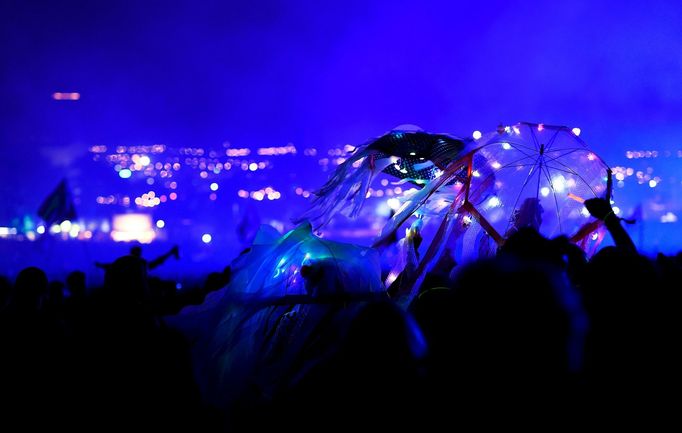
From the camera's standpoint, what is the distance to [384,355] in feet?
7.72

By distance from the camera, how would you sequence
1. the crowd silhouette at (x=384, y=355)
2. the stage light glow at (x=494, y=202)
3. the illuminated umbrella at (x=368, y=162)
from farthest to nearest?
1. the illuminated umbrella at (x=368, y=162)
2. the stage light glow at (x=494, y=202)
3. the crowd silhouette at (x=384, y=355)

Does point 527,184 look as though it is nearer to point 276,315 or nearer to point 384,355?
point 276,315

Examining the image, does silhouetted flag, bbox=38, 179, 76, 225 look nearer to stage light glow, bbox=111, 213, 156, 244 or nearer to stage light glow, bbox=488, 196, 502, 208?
stage light glow, bbox=488, 196, 502, 208

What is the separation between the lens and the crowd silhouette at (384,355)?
208cm

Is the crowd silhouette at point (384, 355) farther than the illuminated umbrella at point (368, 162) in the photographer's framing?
No

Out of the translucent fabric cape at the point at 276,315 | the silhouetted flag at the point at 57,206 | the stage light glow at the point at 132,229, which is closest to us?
the translucent fabric cape at the point at 276,315

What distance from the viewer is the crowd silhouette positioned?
2.08 metres

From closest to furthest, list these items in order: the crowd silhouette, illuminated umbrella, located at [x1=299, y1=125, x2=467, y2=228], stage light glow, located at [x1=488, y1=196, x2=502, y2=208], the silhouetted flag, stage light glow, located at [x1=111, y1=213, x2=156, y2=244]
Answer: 1. the crowd silhouette
2. stage light glow, located at [x1=488, y1=196, x2=502, y2=208]
3. illuminated umbrella, located at [x1=299, y1=125, x2=467, y2=228]
4. the silhouetted flag
5. stage light glow, located at [x1=111, y1=213, x2=156, y2=244]

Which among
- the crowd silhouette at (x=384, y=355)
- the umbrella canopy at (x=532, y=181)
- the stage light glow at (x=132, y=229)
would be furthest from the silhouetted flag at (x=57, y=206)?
the stage light glow at (x=132, y=229)

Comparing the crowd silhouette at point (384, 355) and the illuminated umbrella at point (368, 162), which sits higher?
the illuminated umbrella at point (368, 162)

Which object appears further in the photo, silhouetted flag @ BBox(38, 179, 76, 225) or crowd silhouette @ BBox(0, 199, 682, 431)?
silhouetted flag @ BBox(38, 179, 76, 225)

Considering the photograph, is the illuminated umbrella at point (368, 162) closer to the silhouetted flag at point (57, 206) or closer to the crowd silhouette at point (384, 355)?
the crowd silhouette at point (384, 355)

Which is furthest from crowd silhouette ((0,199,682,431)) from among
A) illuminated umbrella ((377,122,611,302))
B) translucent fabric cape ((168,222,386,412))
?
illuminated umbrella ((377,122,611,302))

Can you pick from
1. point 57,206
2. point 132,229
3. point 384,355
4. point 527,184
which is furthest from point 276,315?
point 132,229
